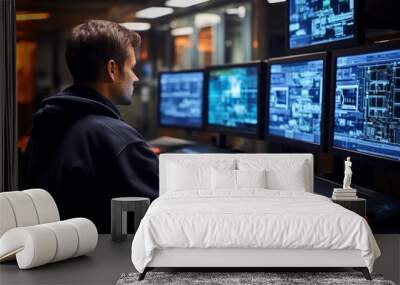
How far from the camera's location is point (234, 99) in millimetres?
6430

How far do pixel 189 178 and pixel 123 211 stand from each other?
1.77ft

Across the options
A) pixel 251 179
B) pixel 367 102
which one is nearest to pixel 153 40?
pixel 251 179

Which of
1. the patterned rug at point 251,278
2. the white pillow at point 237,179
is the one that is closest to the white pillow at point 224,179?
the white pillow at point 237,179

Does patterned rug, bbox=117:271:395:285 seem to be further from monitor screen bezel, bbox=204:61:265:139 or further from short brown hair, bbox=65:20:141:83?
short brown hair, bbox=65:20:141:83

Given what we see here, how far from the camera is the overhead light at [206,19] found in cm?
682

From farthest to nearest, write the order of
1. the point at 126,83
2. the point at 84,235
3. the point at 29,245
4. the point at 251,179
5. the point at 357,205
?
the point at 126,83
the point at 251,179
the point at 357,205
the point at 84,235
the point at 29,245

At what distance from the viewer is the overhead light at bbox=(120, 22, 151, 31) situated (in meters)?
6.80

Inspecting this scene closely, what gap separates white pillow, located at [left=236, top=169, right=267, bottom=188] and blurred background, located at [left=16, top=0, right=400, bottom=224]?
1148 mm

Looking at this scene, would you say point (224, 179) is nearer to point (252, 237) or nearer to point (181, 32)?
point (252, 237)

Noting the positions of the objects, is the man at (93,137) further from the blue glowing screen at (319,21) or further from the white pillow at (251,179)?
the blue glowing screen at (319,21)

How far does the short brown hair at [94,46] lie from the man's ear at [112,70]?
3cm

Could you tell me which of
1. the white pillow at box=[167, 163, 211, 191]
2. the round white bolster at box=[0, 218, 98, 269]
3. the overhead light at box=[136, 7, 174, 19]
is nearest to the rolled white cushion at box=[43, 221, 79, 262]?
the round white bolster at box=[0, 218, 98, 269]

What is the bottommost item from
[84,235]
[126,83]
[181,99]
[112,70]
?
[84,235]

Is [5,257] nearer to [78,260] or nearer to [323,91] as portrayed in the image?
[78,260]
